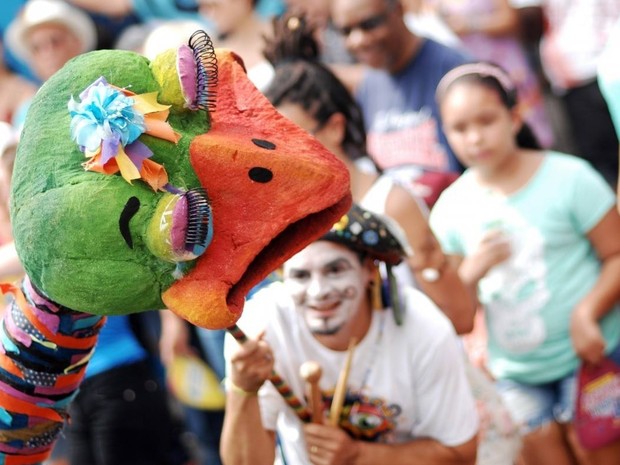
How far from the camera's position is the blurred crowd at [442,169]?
286 cm

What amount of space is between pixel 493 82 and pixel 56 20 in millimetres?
1734

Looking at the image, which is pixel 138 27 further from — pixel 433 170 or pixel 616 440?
pixel 616 440

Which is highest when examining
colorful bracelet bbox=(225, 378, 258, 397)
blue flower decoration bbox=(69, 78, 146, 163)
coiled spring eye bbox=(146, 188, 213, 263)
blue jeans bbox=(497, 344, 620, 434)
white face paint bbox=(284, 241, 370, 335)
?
blue flower decoration bbox=(69, 78, 146, 163)

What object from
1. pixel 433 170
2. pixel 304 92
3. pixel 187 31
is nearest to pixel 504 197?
pixel 433 170

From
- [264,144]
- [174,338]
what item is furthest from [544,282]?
[264,144]

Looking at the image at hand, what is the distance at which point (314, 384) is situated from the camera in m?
2.23

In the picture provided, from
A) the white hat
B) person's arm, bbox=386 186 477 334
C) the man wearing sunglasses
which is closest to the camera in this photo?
person's arm, bbox=386 186 477 334

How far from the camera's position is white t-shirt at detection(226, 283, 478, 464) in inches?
94.4

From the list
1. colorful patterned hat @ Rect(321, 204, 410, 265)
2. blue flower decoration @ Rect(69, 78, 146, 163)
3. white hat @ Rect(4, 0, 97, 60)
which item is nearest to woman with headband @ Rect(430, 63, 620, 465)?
colorful patterned hat @ Rect(321, 204, 410, 265)

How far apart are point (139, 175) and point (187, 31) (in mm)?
1813

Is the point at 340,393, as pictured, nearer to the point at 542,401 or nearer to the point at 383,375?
the point at 383,375

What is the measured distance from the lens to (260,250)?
162 cm

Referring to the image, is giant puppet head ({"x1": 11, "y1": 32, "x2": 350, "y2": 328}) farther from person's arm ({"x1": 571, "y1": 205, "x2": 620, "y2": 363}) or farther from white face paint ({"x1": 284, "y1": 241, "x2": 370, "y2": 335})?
person's arm ({"x1": 571, "y1": 205, "x2": 620, "y2": 363})

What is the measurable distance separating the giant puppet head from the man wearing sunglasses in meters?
1.83
